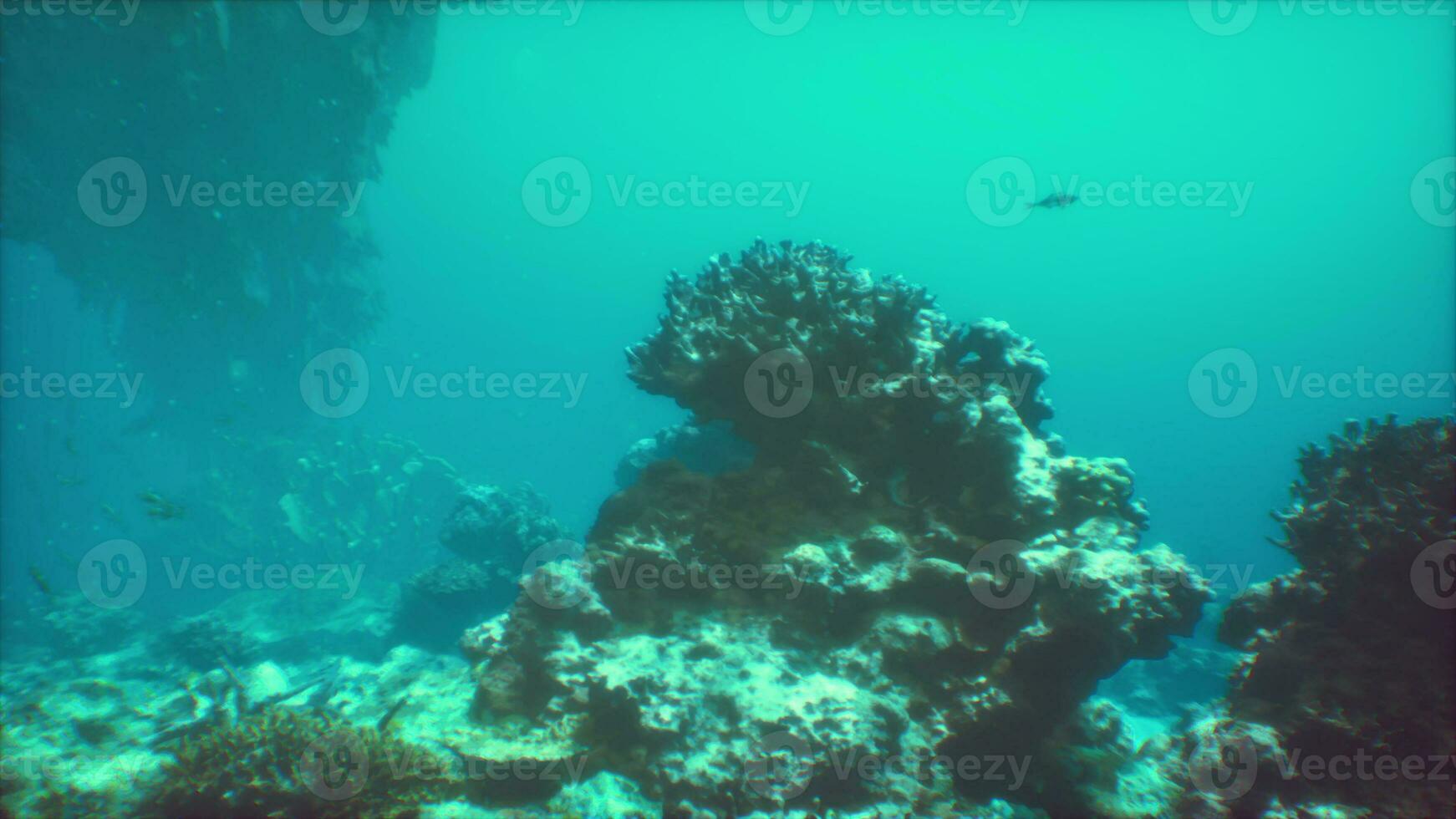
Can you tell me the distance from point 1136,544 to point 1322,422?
117134 millimetres

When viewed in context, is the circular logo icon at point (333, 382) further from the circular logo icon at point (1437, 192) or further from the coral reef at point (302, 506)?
the circular logo icon at point (1437, 192)

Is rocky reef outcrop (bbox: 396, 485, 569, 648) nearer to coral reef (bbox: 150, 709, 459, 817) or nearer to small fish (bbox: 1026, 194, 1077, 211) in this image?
coral reef (bbox: 150, 709, 459, 817)

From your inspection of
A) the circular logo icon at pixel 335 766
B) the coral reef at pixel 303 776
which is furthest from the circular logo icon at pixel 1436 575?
the circular logo icon at pixel 335 766

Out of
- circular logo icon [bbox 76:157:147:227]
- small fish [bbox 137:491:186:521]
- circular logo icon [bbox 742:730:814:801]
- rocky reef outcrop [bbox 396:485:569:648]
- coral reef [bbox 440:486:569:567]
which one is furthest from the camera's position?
circular logo icon [bbox 76:157:147:227]

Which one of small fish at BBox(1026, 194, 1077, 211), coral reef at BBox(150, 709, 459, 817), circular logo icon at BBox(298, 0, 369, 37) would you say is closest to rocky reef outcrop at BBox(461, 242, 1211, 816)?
coral reef at BBox(150, 709, 459, 817)

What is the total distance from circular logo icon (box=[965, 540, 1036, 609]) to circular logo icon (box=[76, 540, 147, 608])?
82.1ft

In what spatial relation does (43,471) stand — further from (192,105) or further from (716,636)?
(716,636)

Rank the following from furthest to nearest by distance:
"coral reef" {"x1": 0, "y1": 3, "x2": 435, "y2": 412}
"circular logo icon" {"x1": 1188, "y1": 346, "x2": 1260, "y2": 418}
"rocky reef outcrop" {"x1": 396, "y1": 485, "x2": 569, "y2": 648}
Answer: "circular logo icon" {"x1": 1188, "y1": 346, "x2": 1260, "y2": 418}, "coral reef" {"x1": 0, "y1": 3, "x2": 435, "y2": 412}, "rocky reef outcrop" {"x1": 396, "y1": 485, "x2": 569, "y2": 648}

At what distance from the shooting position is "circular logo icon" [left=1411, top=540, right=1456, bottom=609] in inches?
185

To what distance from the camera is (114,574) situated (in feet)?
81.6

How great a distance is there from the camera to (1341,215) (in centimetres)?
6538

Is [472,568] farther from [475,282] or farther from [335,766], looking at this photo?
[475,282]

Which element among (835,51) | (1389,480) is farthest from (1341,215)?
(1389,480)

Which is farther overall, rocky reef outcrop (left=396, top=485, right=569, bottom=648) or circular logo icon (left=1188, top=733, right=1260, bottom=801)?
rocky reef outcrop (left=396, top=485, right=569, bottom=648)
